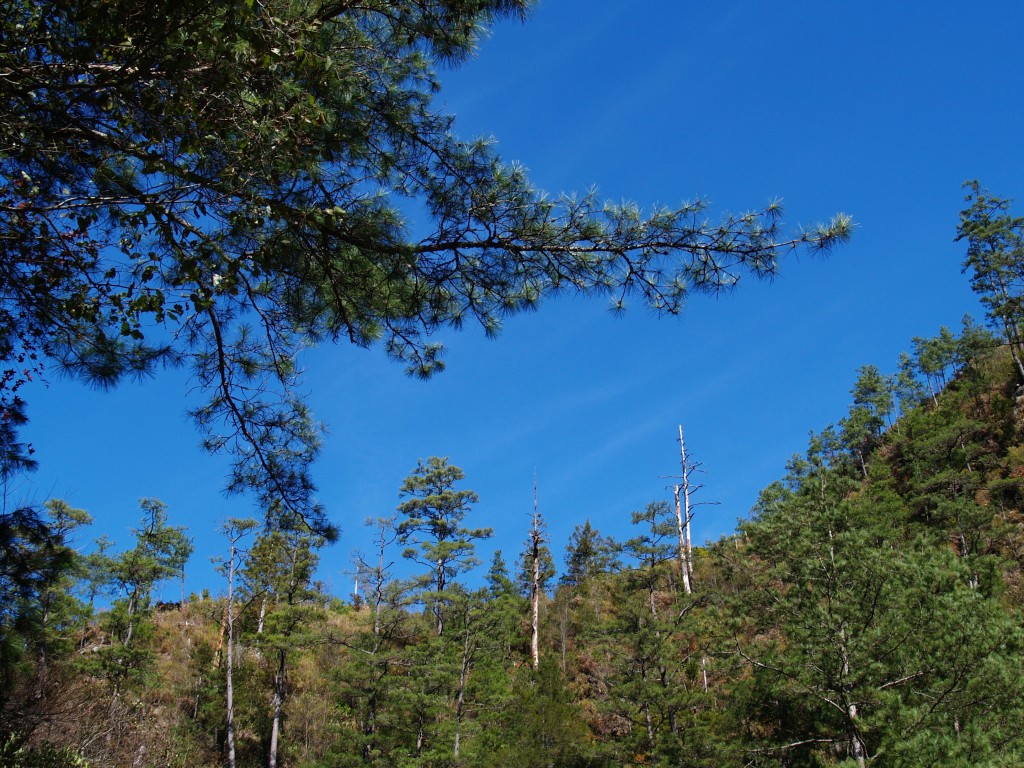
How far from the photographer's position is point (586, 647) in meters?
19.4

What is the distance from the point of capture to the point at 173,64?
247 cm

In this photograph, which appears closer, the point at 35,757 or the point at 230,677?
the point at 35,757

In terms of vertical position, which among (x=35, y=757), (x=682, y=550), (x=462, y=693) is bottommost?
(x=35, y=757)

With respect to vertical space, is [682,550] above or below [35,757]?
above

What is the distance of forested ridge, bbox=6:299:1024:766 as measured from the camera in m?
8.22

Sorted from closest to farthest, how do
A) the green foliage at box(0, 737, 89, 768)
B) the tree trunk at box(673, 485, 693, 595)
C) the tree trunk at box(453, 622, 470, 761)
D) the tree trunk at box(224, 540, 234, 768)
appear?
the green foliage at box(0, 737, 89, 768) < the tree trunk at box(453, 622, 470, 761) < the tree trunk at box(224, 540, 234, 768) < the tree trunk at box(673, 485, 693, 595)

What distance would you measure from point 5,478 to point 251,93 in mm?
2848

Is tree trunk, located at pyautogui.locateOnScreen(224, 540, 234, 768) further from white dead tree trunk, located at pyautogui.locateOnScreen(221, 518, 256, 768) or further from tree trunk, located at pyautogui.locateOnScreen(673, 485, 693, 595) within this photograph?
tree trunk, located at pyautogui.locateOnScreen(673, 485, 693, 595)

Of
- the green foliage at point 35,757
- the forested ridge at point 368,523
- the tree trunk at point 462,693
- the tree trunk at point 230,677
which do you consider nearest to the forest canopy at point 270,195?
the forested ridge at point 368,523

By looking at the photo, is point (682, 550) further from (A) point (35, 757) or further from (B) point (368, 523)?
(A) point (35, 757)

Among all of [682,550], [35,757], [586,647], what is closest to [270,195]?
[35,757]

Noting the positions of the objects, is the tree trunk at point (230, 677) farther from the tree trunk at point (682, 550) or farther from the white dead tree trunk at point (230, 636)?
the tree trunk at point (682, 550)

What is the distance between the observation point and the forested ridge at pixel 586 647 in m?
8.22

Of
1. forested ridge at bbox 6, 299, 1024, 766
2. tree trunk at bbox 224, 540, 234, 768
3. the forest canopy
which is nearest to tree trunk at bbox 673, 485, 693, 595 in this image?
forested ridge at bbox 6, 299, 1024, 766
